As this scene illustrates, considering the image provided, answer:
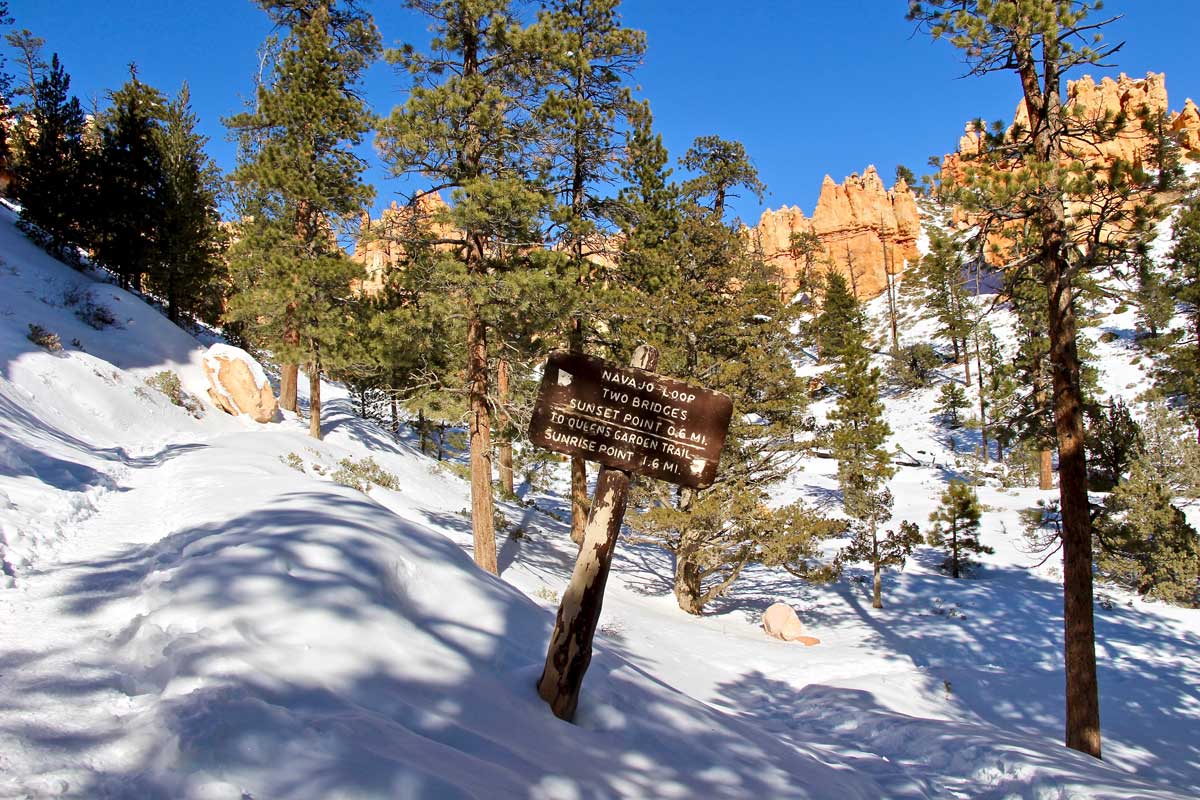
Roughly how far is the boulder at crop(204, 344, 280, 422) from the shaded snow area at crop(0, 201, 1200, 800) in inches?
147

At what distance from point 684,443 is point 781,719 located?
605 centimetres

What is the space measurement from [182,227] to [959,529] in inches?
1110

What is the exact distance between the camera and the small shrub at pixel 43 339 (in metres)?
13.6

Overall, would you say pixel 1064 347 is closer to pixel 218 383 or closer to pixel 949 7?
pixel 949 7

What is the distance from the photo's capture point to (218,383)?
17.9 m

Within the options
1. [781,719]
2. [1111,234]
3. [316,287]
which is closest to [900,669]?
[781,719]

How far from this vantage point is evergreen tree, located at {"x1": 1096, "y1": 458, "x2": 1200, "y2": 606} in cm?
1647

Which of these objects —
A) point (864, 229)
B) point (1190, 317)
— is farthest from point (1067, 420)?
point (864, 229)

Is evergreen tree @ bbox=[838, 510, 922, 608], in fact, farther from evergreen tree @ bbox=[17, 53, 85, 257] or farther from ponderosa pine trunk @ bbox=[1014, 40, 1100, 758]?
evergreen tree @ bbox=[17, 53, 85, 257]

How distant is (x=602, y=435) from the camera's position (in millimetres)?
4082

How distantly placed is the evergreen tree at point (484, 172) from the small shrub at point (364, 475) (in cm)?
474

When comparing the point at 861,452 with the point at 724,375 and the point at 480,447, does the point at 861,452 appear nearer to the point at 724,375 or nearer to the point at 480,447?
the point at 724,375

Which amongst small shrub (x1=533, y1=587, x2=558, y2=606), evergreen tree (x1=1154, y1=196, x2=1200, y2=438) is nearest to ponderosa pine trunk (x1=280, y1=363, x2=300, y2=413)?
small shrub (x1=533, y1=587, x2=558, y2=606)

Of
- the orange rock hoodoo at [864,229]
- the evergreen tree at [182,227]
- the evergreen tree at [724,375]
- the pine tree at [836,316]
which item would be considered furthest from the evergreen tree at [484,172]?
the orange rock hoodoo at [864,229]
